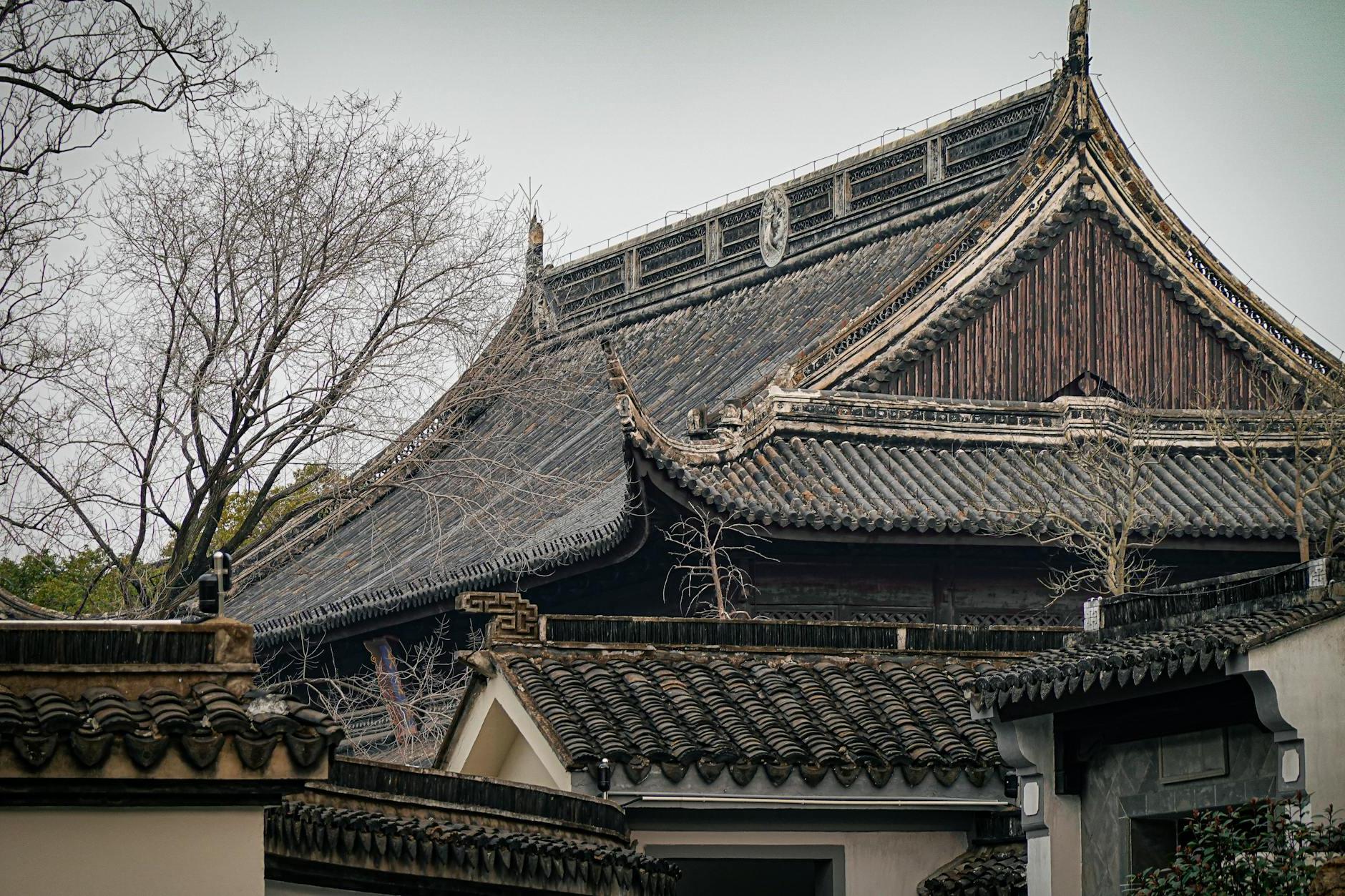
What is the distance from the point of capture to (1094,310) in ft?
74.4

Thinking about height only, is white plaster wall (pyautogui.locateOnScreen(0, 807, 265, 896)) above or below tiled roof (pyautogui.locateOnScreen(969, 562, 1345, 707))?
below

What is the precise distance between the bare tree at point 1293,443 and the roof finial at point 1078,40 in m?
3.60

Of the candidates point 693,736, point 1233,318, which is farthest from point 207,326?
point 1233,318

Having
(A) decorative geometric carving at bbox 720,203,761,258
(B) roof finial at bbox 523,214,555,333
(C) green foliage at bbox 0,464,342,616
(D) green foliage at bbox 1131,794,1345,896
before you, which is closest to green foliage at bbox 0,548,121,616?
(C) green foliage at bbox 0,464,342,616

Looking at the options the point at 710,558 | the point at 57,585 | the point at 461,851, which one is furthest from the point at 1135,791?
the point at 57,585

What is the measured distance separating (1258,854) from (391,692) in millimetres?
13401

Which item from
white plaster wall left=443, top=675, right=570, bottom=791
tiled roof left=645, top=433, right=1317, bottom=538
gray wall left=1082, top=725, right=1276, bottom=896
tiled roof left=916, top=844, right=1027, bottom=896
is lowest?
tiled roof left=916, top=844, right=1027, bottom=896

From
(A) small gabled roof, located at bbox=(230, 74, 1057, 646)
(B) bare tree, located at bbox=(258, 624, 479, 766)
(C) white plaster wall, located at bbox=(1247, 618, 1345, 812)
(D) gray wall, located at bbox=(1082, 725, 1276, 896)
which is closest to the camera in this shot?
(C) white plaster wall, located at bbox=(1247, 618, 1345, 812)

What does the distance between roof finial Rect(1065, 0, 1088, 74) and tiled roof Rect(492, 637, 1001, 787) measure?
28.1 ft

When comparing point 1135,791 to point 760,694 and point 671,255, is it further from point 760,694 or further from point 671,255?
point 671,255

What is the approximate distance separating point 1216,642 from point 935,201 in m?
14.8

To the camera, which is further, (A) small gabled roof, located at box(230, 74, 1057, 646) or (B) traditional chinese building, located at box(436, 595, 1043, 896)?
(A) small gabled roof, located at box(230, 74, 1057, 646)

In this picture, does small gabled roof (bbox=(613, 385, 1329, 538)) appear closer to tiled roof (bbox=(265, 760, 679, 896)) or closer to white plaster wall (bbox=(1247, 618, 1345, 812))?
tiled roof (bbox=(265, 760, 679, 896))

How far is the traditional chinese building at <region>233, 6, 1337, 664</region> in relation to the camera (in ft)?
65.6
